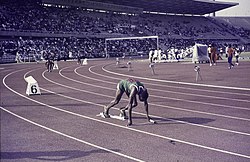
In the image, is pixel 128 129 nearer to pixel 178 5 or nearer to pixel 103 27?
pixel 103 27

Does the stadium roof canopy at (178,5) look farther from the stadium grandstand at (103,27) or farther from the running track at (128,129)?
the running track at (128,129)

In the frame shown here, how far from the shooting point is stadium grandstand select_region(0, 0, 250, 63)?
50.9 meters

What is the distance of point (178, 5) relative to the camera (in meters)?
75.4

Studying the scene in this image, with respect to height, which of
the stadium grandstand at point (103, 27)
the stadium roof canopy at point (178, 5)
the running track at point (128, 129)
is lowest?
the running track at point (128, 129)

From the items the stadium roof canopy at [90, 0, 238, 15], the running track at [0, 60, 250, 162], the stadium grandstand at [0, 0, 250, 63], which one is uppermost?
the stadium roof canopy at [90, 0, 238, 15]

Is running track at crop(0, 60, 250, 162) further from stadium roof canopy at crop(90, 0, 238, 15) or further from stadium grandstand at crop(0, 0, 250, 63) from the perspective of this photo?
stadium roof canopy at crop(90, 0, 238, 15)

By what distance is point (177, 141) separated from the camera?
26.1 ft

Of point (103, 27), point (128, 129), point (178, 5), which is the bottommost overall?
point (128, 129)

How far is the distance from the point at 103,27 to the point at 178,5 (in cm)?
2062

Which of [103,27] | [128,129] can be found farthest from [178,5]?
[128,129]

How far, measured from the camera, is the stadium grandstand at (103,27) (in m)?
50.9

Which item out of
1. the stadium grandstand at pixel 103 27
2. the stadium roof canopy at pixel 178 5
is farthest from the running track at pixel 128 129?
the stadium roof canopy at pixel 178 5

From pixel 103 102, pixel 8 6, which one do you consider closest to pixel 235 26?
pixel 8 6

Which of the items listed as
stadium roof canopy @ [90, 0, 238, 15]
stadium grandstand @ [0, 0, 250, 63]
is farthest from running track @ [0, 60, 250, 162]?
stadium roof canopy @ [90, 0, 238, 15]
